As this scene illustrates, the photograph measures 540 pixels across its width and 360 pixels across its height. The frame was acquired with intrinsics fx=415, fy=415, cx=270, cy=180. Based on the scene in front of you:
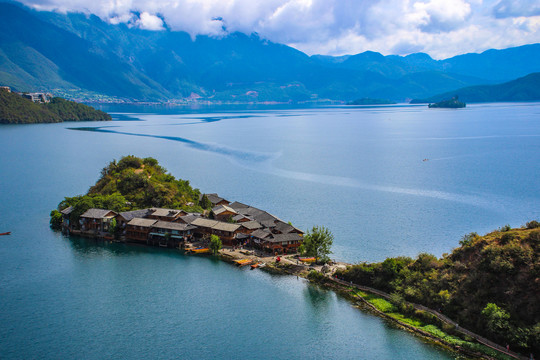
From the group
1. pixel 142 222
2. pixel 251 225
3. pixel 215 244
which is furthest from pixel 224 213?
pixel 142 222

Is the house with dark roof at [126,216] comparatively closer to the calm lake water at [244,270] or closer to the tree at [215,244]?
the calm lake water at [244,270]

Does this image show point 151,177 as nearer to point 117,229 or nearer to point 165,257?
point 117,229

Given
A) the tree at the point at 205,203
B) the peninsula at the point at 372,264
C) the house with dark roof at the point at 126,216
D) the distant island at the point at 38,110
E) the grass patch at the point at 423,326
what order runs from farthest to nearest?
the distant island at the point at 38,110
the tree at the point at 205,203
the house with dark roof at the point at 126,216
the peninsula at the point at 372,264
the grass patch at the point at 423,326

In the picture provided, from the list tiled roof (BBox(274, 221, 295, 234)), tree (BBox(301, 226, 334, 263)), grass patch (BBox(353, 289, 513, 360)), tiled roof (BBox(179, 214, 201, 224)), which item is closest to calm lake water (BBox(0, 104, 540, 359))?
grass patch (BBox(353, 289, 513, 360))

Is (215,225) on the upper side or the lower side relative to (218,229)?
upper

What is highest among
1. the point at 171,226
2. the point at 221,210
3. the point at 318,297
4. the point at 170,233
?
the point at 221,210

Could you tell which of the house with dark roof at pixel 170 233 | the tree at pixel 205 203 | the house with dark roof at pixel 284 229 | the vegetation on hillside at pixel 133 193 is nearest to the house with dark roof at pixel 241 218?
the house with dark roof at pixel 284 229

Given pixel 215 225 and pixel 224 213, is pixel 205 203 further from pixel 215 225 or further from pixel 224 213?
pixel 215 225
